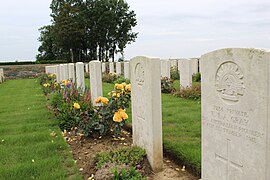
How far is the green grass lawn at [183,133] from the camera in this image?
4013 mm

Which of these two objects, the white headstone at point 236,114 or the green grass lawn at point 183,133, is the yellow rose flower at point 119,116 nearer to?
the green grass lawn at point 183,133

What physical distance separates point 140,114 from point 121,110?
70 centimetres

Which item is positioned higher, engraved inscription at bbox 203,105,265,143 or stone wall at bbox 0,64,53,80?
stone wall at bbox 0,64,53,80

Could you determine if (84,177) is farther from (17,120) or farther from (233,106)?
(17,120)

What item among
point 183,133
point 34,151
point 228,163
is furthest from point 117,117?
point 228,163

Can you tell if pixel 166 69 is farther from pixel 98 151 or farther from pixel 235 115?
pixel 235 115

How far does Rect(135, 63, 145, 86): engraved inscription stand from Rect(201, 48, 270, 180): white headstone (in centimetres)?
124

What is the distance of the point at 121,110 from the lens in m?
4.91

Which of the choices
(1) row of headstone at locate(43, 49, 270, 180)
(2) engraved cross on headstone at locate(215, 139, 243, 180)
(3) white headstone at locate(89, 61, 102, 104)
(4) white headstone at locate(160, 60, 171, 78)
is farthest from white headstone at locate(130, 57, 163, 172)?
(4) white headstone at locate(160, 60, 171, 78)

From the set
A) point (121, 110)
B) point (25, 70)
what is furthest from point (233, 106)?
point (25, 70)

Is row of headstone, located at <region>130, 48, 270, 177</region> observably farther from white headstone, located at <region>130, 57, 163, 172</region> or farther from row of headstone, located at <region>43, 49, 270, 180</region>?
white headstone, located at <region>130, 57, 163, 172</region>

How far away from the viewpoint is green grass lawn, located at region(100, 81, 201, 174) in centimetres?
401

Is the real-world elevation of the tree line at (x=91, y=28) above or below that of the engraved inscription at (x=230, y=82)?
above

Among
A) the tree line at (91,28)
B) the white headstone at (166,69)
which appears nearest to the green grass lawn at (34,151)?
the white headstone at (166,69)
